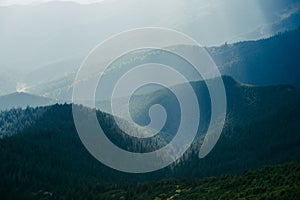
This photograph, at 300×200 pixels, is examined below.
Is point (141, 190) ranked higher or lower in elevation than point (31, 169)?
lower

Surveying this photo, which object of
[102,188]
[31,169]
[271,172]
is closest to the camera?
[271,172]

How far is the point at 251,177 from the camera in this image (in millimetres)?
137250

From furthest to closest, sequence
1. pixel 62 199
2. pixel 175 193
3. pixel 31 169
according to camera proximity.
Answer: pixel 31 169 < pixel 62 199 < pixel 175 193

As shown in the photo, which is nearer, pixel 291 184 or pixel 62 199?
pixel 291 184

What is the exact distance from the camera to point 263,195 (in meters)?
109

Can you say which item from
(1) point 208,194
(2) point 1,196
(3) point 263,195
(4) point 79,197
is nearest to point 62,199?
(4) point 79,197

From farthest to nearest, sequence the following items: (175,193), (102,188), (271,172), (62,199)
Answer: (102,188) < (62,199) < (175,193) < (271,172)

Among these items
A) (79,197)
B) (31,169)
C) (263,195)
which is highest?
(31,169)

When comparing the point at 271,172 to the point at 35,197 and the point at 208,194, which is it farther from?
the point at 35,197

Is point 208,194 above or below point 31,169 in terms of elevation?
below

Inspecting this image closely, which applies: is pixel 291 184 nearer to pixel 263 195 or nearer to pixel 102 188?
pixel 263 195

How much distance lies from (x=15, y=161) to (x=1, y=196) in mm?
46453

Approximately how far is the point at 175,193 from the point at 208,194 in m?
16.8

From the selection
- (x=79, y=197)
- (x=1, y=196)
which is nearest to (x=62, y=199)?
(x=79, y=197)
